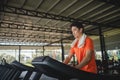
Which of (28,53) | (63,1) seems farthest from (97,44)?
(63,1)

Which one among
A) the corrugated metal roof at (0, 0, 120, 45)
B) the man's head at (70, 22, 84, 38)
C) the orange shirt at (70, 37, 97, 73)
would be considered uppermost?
the corrugated metal roof at (0, 0, 120, 45)

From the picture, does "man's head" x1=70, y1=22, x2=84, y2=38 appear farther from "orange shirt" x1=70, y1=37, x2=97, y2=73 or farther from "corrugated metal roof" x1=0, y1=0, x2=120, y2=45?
"corrugated metal roof" x1=0, y1=0, x2=120, y2=45

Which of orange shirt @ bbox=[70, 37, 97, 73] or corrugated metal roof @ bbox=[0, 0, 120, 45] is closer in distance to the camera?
orange shirt @ bbox=[70, 37, 97, 73]

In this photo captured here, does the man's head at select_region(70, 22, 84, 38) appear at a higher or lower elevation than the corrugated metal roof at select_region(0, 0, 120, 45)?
lower

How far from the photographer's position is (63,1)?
8.07 metres

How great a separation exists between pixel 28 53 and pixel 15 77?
68.0ft

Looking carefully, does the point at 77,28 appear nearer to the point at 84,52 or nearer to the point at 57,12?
the point at 84,52

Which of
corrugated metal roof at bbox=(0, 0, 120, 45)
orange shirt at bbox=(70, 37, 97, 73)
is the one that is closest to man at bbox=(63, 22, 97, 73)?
orange shirt at bbox=(70, 37, 97, 73)

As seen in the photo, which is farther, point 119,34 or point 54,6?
point 119,34

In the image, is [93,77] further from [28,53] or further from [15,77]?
[28,53]

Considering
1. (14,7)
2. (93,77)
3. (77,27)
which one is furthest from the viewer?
(14,7)

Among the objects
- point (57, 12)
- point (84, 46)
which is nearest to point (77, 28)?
point (84, 46)

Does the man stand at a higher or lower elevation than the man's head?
lower

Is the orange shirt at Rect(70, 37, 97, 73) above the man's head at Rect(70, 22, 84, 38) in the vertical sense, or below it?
below
